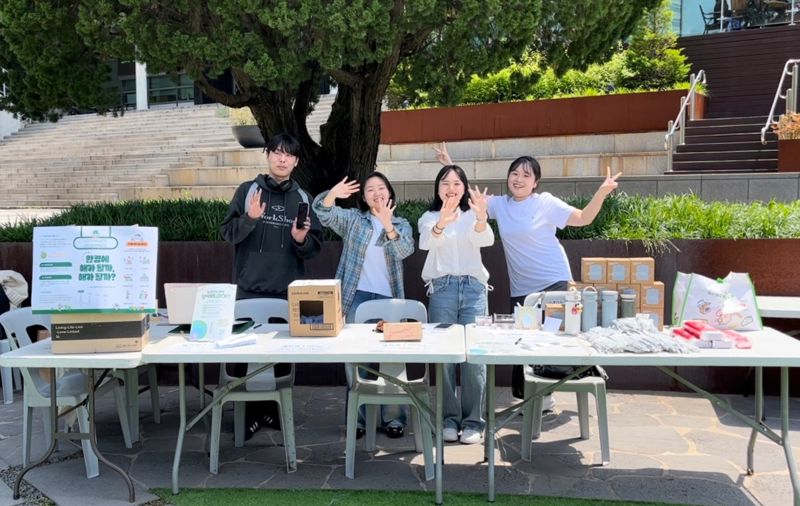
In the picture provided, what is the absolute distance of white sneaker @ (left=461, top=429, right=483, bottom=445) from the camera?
15.7 feet

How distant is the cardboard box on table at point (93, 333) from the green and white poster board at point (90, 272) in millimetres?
64

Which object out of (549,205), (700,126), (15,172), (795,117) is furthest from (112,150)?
(549,205)

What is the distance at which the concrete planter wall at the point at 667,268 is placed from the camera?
5953 millimetres

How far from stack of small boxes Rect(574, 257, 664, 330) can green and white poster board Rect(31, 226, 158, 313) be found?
100.0 inches

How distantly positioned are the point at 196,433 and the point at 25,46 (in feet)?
12.7

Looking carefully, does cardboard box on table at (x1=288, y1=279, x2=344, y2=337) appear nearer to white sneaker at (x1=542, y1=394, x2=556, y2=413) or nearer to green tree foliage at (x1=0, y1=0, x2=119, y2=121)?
white sneaker at (x1=542, y1=394, x2=556, y2=413)

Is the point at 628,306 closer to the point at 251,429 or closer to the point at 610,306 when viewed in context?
the point at 610,306

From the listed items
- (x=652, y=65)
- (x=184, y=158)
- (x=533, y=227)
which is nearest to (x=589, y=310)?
(x=533, y=227)

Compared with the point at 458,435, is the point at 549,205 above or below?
above

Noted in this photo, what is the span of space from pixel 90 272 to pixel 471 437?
249 centimetres

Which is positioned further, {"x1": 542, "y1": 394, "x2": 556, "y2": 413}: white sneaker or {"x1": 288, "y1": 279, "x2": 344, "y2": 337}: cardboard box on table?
{"x1": 542, "y1": 394, "x2": 556, "y2": 413}: white sneaker

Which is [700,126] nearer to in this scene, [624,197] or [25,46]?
[624,197]

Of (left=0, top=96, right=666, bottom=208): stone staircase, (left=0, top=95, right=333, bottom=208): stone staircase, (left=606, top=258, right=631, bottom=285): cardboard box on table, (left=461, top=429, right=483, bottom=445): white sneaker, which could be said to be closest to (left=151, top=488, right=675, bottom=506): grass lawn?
(left=461, top=429, right=483, bottom=445): white sneaker

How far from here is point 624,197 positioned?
23.1ft
